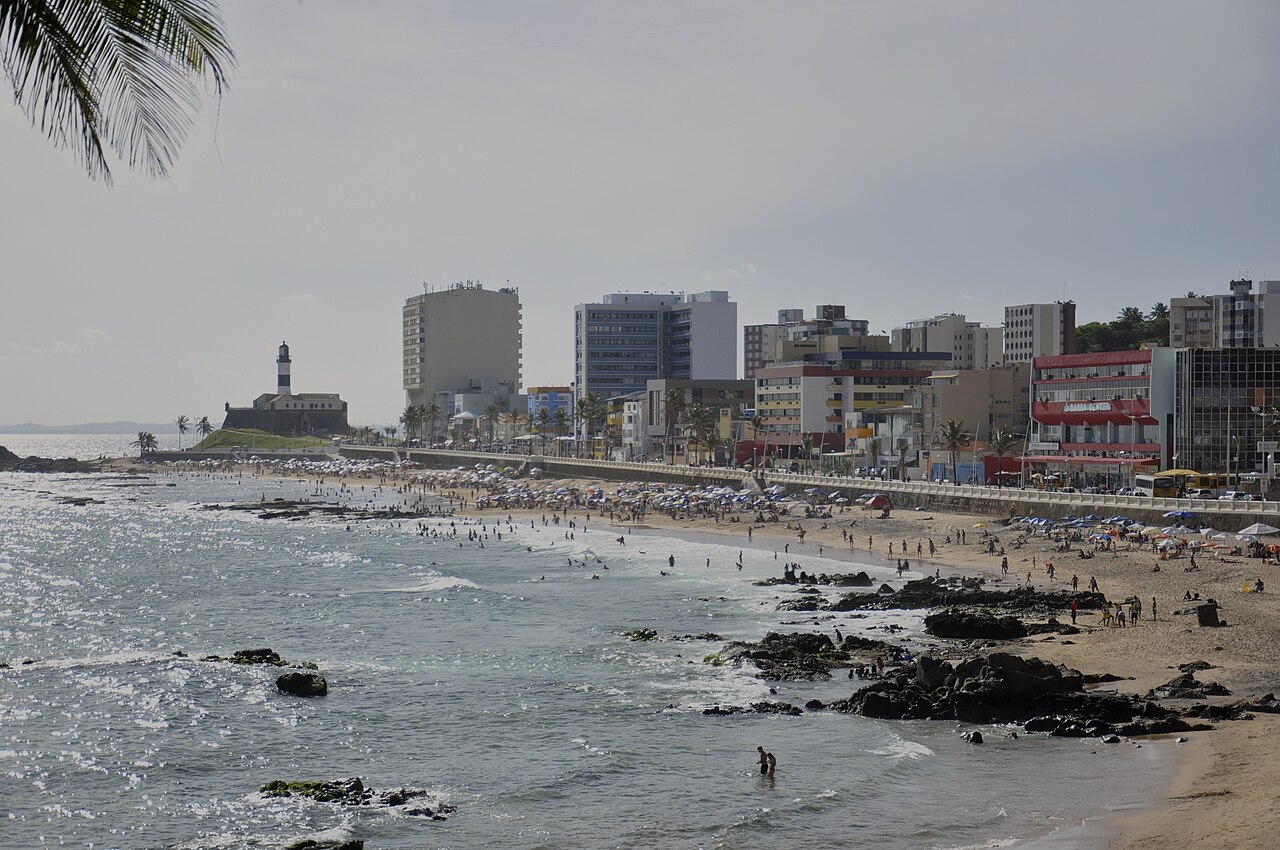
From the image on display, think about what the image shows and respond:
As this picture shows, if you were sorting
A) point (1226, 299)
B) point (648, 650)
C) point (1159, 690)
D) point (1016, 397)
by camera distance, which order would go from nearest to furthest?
point (1159, 690)
point (648, 650)
point (1016, 397)
point (1226, 299)

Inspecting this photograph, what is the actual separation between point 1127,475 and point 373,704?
222 ft

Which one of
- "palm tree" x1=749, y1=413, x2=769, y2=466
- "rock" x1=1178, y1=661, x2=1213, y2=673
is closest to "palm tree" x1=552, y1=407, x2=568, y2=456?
"palm tree" x1=749, y1=413, x2=769, y2=466

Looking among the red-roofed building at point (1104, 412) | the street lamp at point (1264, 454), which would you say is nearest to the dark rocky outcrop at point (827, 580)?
the street lamp at point (1264, 454)

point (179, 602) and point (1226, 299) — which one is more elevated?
point (1226, 299)

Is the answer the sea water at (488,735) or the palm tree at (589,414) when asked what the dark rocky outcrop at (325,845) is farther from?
the palm tree at (589,414)

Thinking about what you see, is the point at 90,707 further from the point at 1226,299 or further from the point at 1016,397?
the point at 1226,299

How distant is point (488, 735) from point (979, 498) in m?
61.3

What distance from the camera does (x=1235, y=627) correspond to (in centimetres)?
4694

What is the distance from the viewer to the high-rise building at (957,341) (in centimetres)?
17838

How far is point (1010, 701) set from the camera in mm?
37688

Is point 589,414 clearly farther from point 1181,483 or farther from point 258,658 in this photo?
point 258,658

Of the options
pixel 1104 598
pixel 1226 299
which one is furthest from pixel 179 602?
pixel 1226 299

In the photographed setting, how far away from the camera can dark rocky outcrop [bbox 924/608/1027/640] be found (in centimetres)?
4934

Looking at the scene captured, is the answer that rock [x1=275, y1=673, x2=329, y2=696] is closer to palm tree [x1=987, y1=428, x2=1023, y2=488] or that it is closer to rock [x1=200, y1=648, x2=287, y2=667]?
rock [x1=200, y1=648, x2=287, y2=667]
